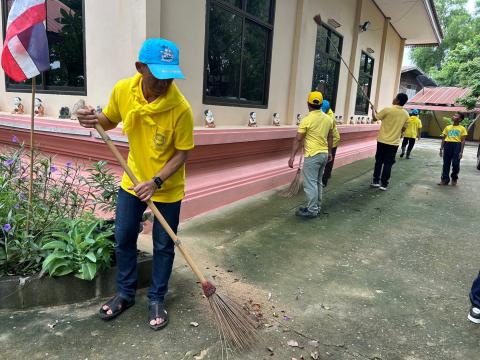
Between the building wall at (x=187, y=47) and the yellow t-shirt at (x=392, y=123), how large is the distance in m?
1.52

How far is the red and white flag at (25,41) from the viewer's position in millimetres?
2438

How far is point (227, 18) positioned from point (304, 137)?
187 cm

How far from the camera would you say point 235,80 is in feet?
17.9

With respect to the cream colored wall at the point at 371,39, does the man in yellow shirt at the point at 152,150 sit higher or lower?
lower

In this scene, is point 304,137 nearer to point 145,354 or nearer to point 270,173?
point 270,173

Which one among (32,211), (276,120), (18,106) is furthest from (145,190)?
(276,120)

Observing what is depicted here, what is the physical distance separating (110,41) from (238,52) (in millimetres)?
1951

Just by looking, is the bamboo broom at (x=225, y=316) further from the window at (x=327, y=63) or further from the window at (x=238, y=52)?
the window at (x=327, y=63)

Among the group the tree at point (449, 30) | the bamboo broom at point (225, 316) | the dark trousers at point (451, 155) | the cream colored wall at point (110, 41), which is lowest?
the bamboo broom at point (225, 316)

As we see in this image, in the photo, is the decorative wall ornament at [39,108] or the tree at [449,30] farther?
the tree at [449,30]

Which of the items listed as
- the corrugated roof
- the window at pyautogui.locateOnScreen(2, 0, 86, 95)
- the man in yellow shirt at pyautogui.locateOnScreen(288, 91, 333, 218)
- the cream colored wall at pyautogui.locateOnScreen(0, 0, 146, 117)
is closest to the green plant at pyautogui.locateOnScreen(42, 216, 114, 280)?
the cream colored wall at pyautogui.locateOnScreen(0, 0, 146, 117)

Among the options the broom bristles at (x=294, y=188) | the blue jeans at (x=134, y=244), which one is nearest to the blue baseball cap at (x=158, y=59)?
the blue jeans at (x=134, y=244)

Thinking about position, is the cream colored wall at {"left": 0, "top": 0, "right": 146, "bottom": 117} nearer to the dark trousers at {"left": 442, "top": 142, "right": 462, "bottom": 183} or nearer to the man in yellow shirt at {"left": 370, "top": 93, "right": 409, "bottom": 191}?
the man in yellow shirt at {"left": 370, "top": 93, "right": 409, "bottom": 191}

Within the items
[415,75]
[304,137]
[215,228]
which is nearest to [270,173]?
[304,137]
